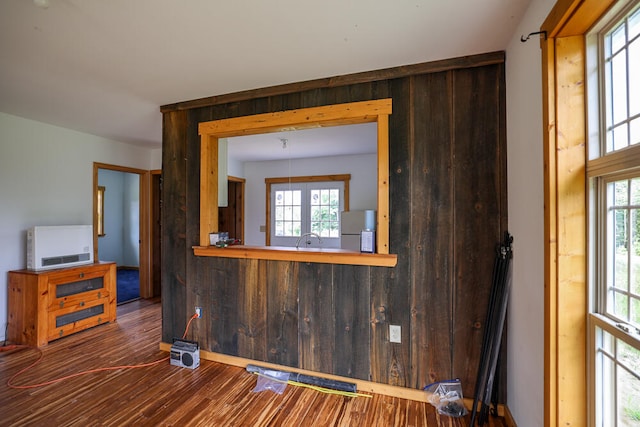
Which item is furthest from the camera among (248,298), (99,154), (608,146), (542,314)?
(99,154)

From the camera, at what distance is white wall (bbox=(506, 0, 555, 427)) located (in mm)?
1417

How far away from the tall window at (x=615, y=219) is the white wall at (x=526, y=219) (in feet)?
0.68

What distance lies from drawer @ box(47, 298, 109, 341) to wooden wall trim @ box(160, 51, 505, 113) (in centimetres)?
255

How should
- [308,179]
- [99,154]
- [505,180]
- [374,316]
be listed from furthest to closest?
[308,179], [99,154], [374,316], [505,180]

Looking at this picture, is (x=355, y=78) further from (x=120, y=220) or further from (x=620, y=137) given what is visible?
(x=120, y=220)

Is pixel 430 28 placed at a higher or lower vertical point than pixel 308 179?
higher

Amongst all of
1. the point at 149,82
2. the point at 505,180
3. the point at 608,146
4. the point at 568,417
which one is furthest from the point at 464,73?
the point at 149,82

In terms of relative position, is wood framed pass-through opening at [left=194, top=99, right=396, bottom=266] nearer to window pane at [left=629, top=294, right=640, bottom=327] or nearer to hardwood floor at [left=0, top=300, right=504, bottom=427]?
hardwood floor at [left=0, top=300, right=504, bottom=427]

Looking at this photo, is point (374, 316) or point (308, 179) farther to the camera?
point (308, 179)

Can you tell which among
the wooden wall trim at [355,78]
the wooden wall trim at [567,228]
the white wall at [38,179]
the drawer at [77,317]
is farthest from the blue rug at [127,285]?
the wooden wall trim at [567,228]

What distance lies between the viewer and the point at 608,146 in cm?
116

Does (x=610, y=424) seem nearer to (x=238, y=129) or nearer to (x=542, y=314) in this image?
(x=542, y=314)

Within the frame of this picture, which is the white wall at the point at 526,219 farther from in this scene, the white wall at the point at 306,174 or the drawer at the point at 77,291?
the drawer at the point at 77,291

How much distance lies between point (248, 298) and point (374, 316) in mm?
1117
